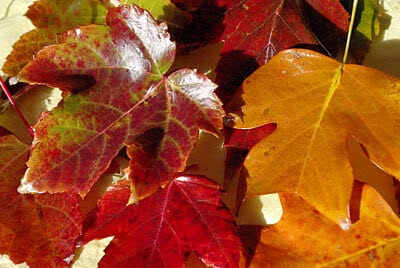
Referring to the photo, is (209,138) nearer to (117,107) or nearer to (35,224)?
(117,107)

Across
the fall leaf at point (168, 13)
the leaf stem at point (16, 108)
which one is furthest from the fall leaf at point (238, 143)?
the leaf stem at point (16, 108)

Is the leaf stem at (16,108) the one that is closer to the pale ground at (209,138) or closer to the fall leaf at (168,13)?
the pale ground at (209,138)

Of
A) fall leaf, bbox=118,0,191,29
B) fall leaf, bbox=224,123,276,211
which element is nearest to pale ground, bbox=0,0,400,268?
fall leaf, bbox=224,123,276,211

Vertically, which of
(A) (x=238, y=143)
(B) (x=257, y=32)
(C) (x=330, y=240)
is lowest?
(C) (x=330, y=240)

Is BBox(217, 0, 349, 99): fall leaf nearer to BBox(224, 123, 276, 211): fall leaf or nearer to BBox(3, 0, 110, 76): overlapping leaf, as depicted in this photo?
BBox(224, 123, 276, 211): fall leaf

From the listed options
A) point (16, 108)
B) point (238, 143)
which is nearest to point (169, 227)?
point (238, 143)

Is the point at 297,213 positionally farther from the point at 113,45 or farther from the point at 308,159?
the point at 113,45
